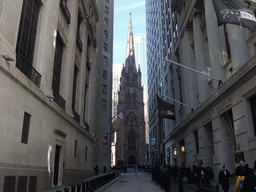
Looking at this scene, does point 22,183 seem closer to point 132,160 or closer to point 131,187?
point 131,187

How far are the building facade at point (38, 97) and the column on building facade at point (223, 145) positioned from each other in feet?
38.3

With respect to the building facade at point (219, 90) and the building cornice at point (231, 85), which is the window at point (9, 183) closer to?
the building facade at point (219, 90)

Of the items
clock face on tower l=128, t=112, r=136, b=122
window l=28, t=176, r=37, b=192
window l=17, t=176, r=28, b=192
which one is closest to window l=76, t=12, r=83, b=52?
window l=28, t=176, r=37, b=192

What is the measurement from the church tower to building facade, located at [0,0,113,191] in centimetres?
8912

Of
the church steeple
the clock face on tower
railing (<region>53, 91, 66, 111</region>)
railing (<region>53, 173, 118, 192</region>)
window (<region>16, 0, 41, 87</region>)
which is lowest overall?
railing (<region>53, 173, 118, 192</region>)

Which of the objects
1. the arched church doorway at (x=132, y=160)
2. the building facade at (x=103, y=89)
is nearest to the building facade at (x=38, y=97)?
the building facade at (x=103, y=89)

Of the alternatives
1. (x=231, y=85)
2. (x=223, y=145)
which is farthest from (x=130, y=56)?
(x=231, y=85)

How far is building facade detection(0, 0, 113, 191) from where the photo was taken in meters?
9.66

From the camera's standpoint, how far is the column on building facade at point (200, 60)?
2227cm

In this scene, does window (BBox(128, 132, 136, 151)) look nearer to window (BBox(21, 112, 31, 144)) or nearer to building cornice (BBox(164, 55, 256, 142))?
building cornice (BBox(164, 55, 256, 142))

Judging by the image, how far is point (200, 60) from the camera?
2370 cm

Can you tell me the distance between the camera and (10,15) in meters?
10.1

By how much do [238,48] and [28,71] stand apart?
43.0 feet

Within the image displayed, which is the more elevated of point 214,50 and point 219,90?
point 214,50
